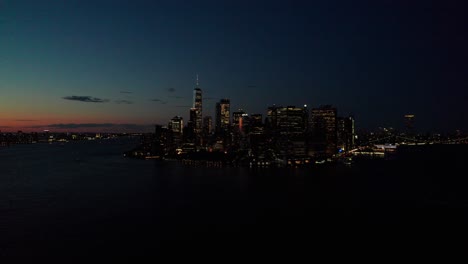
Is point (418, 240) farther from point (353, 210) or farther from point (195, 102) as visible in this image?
point (195, 102)

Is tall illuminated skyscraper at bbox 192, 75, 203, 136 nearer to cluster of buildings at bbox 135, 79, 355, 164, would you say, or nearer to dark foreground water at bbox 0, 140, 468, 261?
cluster of buildings at bbox 135, 79, 355, 164

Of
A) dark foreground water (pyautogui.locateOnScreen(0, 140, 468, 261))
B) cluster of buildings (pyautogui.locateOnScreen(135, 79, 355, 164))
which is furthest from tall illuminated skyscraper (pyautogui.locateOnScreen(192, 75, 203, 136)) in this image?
dark foreground water (pyautogui.locateOnScreen(0, 140, 468, 261))

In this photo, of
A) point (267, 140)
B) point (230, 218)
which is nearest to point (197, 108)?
point (267, 140)

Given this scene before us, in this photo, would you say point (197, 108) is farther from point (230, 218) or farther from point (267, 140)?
point (230, 218)

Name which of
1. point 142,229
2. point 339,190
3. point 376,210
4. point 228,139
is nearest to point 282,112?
point 228,139

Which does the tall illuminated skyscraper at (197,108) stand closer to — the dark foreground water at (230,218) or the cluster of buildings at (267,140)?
the cluster of buildings at (267,140)

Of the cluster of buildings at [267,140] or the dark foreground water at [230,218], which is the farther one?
the cluster of buildings at [267,140]

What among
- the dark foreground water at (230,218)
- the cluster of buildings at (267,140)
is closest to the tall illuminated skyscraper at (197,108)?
the cluster of buildings at (267,140)

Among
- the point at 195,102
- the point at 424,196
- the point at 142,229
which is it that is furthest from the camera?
the point at 195,102
